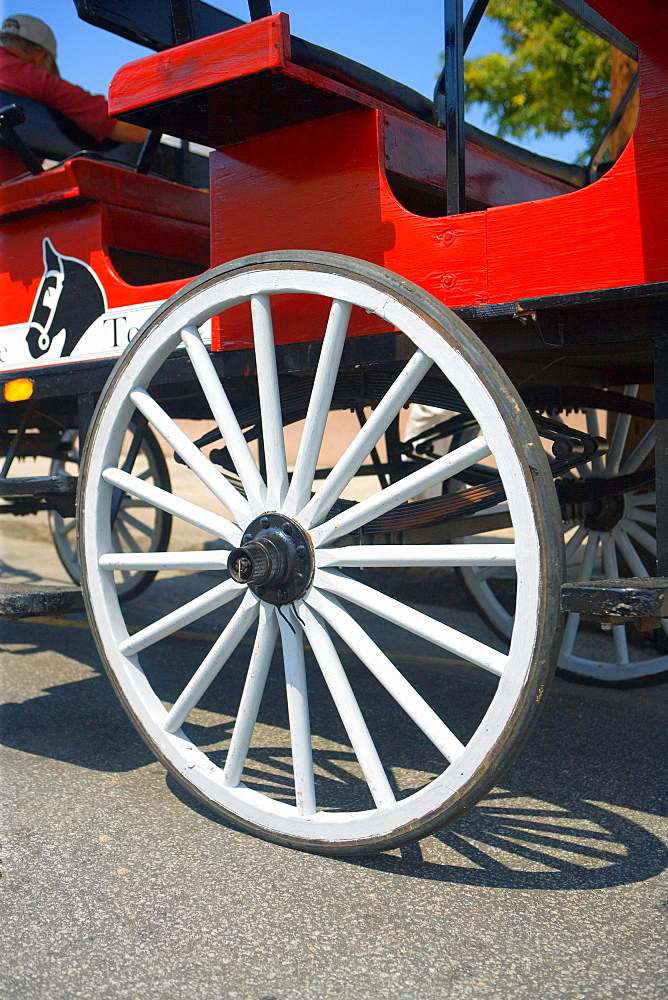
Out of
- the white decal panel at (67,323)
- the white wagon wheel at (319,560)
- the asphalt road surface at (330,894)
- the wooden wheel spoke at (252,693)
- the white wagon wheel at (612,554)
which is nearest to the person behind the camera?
the asphalt road surface at (330,894)

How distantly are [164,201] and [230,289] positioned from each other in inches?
47.2

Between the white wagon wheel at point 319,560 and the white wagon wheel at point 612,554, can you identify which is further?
the white wagon wheel at point 612,554

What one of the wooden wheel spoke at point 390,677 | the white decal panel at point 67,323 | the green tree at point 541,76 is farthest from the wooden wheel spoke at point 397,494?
the green tree at point 541,76

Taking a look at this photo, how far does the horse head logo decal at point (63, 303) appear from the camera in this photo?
309cm

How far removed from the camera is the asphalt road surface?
1.79m

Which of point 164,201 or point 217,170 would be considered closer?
point 217,170

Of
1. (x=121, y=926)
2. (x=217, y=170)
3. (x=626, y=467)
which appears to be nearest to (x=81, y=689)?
(x=121, y=926)

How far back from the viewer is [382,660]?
2.17 metres

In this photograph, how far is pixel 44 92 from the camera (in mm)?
3600

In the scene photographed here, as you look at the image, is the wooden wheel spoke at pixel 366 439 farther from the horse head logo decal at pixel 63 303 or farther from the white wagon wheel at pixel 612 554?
the white wagon wheel at pixel 612 554

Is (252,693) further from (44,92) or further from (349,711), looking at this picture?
(44,92)

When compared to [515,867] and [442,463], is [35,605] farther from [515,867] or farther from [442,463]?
[515,867]

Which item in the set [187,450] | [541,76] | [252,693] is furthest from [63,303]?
[541,76]

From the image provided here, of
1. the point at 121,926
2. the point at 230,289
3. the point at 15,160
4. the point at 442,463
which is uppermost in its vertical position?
the point at 15,160
